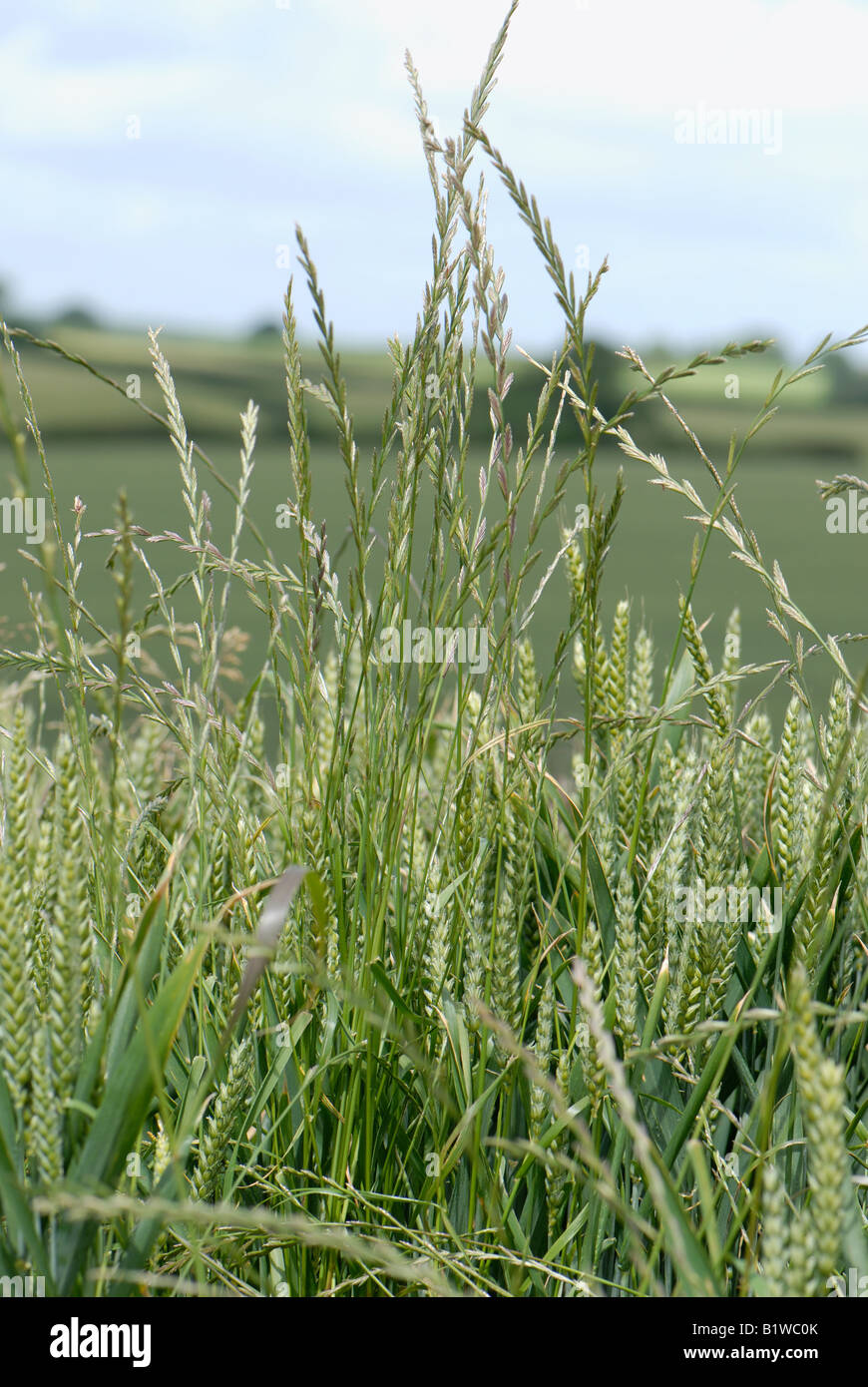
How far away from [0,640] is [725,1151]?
1386 mm

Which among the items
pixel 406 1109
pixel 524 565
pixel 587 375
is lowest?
pixel 406 1109

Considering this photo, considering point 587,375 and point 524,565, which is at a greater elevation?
point 587,375

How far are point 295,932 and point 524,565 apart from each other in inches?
16.1

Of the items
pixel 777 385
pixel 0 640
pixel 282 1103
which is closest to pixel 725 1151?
pixel 282 1103

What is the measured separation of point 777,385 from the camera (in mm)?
1007

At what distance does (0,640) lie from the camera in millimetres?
1817

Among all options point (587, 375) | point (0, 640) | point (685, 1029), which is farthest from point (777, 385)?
point (0, 640)

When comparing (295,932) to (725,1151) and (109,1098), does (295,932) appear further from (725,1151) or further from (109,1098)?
(725,1151)

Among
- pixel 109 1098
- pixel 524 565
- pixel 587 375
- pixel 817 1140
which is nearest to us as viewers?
pixel 817 1140

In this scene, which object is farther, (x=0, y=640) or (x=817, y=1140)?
(x=0, y=640)

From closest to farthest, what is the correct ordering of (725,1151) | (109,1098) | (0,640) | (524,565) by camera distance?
1. (109,1098)
2. (524,565)
3. (725,1151)
4. (0,640)
